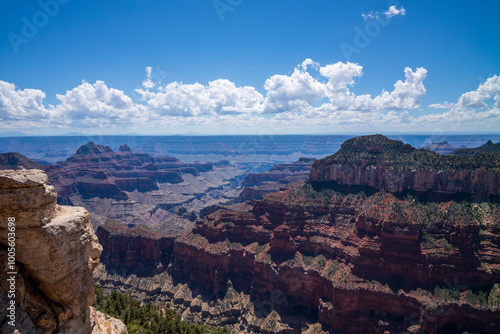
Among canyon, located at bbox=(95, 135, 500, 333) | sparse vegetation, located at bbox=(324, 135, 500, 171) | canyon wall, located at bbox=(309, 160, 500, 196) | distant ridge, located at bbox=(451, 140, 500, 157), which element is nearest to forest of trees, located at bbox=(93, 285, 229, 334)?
canyon, located at bbox=(95, 135, 500, 333)

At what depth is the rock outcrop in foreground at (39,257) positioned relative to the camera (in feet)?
49.0

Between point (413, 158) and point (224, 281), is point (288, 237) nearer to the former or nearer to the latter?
point (224, 281)

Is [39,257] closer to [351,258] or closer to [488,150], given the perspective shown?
[351,258]

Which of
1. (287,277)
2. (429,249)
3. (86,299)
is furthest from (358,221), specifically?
(86,299)

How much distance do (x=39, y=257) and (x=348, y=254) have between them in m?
59.8

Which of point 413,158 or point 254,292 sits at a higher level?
point 413,158

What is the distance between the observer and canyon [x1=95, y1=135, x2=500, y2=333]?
54.6m

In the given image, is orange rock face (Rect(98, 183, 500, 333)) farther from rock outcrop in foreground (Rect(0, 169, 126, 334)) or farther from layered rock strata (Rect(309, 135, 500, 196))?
rock outcrop in foreground (Rect(0, 169, 126, 334))

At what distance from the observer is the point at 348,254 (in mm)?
63062

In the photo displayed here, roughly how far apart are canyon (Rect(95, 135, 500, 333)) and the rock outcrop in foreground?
53318 millimetres

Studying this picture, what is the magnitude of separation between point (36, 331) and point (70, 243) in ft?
16.1

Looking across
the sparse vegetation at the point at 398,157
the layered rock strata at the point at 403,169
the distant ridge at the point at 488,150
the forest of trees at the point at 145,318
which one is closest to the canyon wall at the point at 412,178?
the layered rock strata at the point at 403,169

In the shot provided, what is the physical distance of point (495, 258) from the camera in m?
53.7

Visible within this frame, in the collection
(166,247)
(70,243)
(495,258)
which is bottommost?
(166,247)
